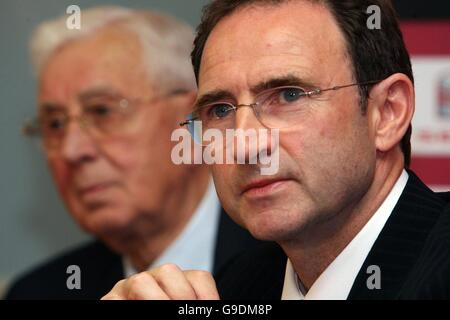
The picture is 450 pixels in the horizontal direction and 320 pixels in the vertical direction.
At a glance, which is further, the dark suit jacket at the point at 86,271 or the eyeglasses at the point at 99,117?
the eyeglasses at the point at 99,117

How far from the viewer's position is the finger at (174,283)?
1391 millimetres

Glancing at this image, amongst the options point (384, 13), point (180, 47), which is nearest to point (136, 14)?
point (180, 47)

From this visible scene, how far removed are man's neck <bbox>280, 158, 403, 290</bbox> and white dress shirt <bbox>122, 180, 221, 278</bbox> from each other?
1074mm

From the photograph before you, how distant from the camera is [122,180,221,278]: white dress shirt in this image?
2.69m

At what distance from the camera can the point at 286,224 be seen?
145 cm

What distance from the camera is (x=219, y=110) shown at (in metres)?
1.57

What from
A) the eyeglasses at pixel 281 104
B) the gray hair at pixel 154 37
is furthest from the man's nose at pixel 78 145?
the eyeglasses at pixel 281 104

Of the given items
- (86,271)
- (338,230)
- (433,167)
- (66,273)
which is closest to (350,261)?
(338,230)

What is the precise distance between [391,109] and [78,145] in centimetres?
140

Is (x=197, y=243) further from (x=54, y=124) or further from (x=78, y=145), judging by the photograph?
(x=54, y=124)

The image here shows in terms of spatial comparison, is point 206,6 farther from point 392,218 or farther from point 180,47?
point 180,47

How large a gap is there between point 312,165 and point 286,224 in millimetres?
108

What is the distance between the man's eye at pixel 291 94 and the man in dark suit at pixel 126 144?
1.19 metres

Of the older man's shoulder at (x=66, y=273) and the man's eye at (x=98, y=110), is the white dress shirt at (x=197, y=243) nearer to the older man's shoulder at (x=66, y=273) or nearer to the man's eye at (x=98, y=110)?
the older man's shoulder at (x=66, y=273)
